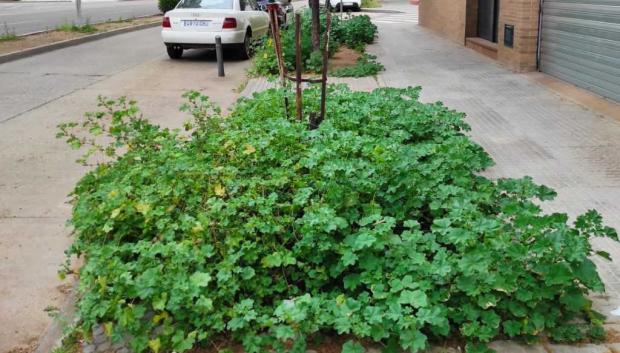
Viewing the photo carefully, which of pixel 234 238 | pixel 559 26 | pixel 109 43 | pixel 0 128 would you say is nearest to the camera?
pixel 234 238

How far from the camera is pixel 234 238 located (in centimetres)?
419

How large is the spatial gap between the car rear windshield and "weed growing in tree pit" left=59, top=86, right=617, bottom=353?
11974mm

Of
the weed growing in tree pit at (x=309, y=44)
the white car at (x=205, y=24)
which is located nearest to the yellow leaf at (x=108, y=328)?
the weed growing in tree pit at (x=309, y=44)

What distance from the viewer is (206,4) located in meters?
16.8

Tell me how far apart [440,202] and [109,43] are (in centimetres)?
1803

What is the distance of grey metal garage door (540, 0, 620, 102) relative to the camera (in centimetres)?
988

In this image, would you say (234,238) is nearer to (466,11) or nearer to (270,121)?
(270,121)

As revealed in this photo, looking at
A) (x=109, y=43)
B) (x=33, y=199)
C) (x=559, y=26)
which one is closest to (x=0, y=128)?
(x=33, y=199)

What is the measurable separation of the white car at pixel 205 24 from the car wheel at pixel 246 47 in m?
0.09

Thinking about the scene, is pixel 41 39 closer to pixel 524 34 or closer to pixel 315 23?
pixel 315 23

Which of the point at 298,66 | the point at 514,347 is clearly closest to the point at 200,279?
the point at 514,347

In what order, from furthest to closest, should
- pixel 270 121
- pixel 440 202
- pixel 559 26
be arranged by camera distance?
pixel 559 26
pixel 270 121
pixel 440 202

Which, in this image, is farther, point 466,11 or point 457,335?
point 466,11

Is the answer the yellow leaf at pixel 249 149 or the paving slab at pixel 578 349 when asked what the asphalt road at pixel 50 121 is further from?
the paving slab at pixel 578 349
